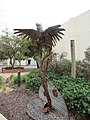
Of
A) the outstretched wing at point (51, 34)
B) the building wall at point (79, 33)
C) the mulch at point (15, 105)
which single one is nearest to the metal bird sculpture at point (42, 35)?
the outstretched wing at point (51, 34)

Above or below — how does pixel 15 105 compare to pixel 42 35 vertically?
below

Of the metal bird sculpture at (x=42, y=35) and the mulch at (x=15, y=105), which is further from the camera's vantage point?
the mulch at (x=15, y=105)

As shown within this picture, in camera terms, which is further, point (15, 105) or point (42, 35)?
point (15, 105)

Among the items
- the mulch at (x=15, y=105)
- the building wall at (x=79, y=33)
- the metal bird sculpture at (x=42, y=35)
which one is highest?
the building wall at (x=79, y=33)

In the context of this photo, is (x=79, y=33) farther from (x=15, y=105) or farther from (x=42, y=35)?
(x=42, y=35)

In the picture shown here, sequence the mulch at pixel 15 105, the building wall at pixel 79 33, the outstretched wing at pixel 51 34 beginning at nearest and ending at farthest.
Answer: the outstretched wing at pixel 51 34 → the mulch at pixel 15 105 → the building wall at pixel 79 33

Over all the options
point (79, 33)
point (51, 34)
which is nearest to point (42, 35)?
point (51, 34)

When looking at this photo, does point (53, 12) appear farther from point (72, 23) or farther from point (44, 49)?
point (44, 49)

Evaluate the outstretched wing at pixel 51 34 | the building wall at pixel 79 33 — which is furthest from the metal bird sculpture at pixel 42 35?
the building wall at pixel 79 33

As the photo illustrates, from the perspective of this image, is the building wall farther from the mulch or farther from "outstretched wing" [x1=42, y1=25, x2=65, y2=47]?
"outstretched wing" [x1=42, y1=25, x2=65, y2=47]

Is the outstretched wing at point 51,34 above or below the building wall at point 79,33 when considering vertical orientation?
below

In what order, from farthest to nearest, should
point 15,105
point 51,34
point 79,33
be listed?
point 79,33
point 15,105
point 51,34

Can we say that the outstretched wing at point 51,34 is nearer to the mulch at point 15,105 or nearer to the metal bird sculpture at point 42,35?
the metal bird sculpture at point 42,35

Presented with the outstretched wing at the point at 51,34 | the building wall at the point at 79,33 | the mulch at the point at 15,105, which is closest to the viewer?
the outstretched wing at the point at 51,34
